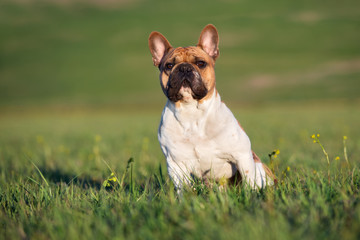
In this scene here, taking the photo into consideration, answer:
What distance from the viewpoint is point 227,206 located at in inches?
103

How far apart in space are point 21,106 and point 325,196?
4925cm

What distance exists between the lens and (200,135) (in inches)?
149

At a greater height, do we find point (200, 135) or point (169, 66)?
point (169, 66)

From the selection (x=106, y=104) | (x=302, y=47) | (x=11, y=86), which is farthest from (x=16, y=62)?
(x=302, y=47)

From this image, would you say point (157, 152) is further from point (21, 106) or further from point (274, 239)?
point (21, 106)

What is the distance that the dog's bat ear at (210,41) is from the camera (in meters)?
4.45

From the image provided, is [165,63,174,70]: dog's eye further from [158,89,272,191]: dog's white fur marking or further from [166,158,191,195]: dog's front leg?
[166,158,191,195]: dog's front leg

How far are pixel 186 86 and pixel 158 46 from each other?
1.04m

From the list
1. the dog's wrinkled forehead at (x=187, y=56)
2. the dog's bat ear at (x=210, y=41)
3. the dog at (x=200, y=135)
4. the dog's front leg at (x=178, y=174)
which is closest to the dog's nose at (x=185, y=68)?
the dog at (x=200, y=135)

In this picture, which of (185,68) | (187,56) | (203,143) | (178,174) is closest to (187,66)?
(185,68)

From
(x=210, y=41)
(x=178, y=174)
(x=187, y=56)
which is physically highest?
(x=210, y=41)

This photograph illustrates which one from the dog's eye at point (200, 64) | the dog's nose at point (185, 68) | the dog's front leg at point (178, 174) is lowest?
the dog's front leg at point (178, 174)

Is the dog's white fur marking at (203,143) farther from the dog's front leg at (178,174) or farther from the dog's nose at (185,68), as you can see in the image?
the dog's nose at (185,68)

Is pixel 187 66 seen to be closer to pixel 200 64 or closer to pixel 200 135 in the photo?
pixel 200 64
